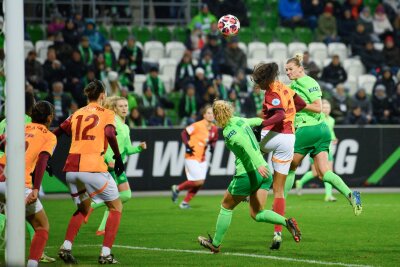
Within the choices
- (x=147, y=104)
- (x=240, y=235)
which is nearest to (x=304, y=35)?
(x=147, y=104)

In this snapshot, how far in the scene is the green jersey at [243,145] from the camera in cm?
1057

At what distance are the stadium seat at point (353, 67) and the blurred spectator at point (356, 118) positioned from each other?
311 cm

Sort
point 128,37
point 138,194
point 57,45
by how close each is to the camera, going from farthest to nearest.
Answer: point 128,37
point 57,45
point 138,194

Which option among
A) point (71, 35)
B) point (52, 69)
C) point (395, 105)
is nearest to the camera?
point (52, 69)

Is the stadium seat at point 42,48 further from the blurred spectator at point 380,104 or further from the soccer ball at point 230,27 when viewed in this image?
the soccer ball at point 230,27

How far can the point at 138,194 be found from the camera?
21359 mm

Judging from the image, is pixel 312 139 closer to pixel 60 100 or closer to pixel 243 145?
pixel 243 145

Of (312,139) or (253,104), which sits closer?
(312,139)

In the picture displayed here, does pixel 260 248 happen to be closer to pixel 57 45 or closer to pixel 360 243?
pixel 360 243

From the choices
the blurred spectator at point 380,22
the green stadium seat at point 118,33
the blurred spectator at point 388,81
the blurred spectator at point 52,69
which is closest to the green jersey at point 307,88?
the blurred spectator at point 52,69

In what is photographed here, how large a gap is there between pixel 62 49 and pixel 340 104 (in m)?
6.75

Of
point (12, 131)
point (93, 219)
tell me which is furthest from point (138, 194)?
point (12, 131)

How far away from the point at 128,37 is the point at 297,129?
13046mm

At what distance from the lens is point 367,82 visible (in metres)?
26.1
